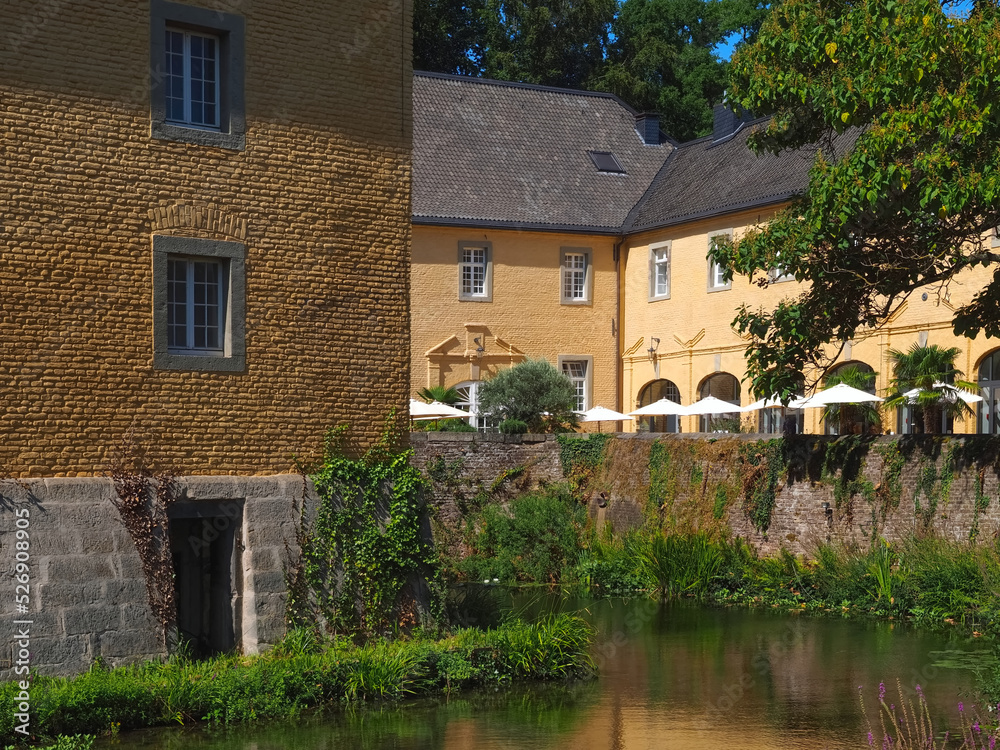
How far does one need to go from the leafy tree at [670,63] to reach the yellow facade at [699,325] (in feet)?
33.7

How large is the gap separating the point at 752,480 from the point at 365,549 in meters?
11.3

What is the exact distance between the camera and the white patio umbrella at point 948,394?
25.5m

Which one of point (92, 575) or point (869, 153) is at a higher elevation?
point (869, 153)

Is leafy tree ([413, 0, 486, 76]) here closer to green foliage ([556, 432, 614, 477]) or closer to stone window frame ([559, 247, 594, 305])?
stone window frame ([559, 247, 594, 305])

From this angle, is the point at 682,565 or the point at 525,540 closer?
the point at 682,565

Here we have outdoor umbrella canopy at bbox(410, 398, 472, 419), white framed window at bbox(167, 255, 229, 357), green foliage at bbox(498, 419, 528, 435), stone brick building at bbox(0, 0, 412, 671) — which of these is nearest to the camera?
stone brick building at bbox(0, 0, 412, 671)

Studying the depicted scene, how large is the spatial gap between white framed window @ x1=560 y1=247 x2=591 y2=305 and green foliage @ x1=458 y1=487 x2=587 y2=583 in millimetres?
10741

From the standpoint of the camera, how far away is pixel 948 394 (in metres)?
A: 25.7

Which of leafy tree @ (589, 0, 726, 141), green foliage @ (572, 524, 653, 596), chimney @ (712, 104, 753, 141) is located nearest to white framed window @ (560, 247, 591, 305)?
chimney @ (712, 104, 753, 141)

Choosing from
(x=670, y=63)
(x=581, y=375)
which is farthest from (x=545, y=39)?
(x=581, y=375)

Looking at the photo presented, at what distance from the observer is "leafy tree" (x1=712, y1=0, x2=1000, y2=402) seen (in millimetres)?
17859

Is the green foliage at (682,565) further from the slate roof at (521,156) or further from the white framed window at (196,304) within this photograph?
the slate roof at (521,156)

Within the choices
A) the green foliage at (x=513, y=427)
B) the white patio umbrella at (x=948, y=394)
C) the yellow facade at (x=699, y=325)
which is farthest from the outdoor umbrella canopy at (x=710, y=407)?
the white patio umbrella at (x=948, y=394)

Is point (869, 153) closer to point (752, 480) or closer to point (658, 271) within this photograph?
point (752, 480)
